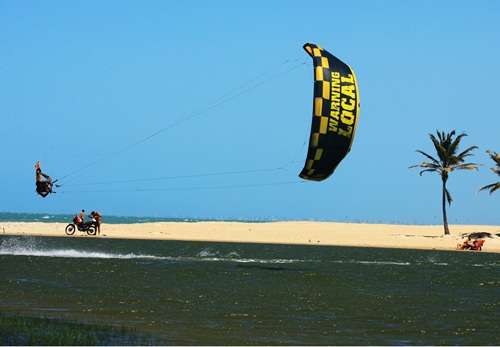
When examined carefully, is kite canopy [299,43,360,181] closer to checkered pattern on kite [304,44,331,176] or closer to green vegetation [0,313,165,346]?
checkered pattern on kite [304,44,331,176]

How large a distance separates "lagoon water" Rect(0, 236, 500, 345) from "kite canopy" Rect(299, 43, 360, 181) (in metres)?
5.15

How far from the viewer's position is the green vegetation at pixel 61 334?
15992 mm

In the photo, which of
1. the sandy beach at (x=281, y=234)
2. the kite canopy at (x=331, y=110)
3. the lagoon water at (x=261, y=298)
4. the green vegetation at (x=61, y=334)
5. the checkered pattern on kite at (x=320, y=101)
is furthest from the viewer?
the sandy beach at (x=281, y=234)

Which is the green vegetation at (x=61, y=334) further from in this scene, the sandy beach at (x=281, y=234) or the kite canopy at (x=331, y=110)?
the sandy beach at (x=281, y=234)

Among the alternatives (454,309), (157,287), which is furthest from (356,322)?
(157,287)

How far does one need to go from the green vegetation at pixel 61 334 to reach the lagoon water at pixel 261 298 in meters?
0.83

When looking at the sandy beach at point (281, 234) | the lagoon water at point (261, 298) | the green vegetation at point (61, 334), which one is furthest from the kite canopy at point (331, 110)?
the sandy beach at point (281, 234)

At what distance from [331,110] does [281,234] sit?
2120 inches

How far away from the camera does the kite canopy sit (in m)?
31.2

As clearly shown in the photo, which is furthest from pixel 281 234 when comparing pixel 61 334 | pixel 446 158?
pixel 61 334

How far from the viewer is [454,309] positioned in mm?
25328

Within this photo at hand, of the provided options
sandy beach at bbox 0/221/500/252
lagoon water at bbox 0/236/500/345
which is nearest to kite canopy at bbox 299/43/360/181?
lagoon water at bbox 0/236/500/345

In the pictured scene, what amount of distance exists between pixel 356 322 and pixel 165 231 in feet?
211

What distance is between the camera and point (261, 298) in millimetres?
26656
